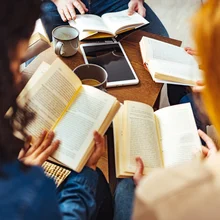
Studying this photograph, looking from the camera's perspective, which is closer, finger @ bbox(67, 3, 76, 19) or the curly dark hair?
the curly dark hair

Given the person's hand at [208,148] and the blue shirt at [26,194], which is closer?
the blue shirt at [26,194]

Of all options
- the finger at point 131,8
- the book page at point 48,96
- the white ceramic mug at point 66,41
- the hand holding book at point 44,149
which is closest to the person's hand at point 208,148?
the hand holding book at point 44,149

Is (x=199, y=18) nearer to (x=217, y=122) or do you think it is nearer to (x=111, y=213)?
(x=217, y=122)

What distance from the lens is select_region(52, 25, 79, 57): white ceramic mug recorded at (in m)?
1.16

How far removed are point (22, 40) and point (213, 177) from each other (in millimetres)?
372

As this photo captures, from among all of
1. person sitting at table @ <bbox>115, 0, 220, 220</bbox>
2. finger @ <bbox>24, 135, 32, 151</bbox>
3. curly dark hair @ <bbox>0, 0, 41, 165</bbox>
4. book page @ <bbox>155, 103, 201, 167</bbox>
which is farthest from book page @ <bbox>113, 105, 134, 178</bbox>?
person sitting at table @ <bbox>115, 0, 220, 220</bbox>

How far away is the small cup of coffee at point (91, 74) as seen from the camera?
108 centimetres

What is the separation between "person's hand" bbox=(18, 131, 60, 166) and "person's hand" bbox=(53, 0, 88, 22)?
576 mm

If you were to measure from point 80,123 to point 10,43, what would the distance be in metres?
0.38

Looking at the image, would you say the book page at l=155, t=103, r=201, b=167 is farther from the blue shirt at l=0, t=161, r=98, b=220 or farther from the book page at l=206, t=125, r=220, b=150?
the blue shirt at l=0, t=161, r=98, b=220

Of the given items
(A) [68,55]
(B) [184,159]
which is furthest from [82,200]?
(A) [68,55]

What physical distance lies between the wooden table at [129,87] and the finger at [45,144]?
173 mm

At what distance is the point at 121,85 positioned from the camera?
3.74ft

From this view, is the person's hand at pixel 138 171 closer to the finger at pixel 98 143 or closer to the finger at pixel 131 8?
the finger at pixel 98 143
